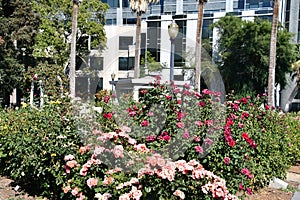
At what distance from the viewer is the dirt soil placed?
602cm

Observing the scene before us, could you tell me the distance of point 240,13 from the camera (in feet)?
110

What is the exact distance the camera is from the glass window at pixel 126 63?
37.3 metres

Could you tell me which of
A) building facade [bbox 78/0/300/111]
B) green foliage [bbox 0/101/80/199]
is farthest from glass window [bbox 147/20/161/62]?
green foliage [bbox 0/101/80/199]

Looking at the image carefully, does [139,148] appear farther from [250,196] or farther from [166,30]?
[166,30]

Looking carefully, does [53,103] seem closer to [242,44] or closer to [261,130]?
[261,130]

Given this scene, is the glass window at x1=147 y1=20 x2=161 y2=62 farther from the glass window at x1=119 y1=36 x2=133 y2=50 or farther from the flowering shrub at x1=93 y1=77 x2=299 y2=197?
the flowering shrub at x1=93 y1=77 x2=299 y2=197

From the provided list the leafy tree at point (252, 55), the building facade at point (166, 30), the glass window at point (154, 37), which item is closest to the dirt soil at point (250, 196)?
the leafy tree at point (252, 55)

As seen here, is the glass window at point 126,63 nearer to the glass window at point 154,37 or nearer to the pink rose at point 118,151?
the glass window at point 154,37

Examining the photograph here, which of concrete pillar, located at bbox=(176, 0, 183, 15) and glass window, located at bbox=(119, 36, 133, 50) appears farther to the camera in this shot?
concrete pillar, located at bbox=(176, 0, 183, 15)

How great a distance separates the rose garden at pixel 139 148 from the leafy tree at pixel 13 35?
55.4 ft

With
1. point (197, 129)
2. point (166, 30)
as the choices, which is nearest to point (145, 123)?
→ point (197, 129)

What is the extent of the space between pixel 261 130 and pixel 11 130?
442 centimetres

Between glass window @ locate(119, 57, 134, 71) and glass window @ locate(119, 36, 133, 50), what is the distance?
107 cm

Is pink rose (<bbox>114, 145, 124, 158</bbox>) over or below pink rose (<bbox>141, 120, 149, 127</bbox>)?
below
